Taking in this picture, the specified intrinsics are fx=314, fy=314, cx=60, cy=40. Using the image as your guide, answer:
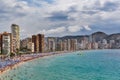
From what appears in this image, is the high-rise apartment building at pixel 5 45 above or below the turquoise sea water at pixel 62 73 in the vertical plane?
above

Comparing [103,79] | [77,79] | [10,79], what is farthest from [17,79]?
[103,79]

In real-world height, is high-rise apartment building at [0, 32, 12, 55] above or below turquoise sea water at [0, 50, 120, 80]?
above

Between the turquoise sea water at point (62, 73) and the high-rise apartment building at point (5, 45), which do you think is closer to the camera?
the turquoise sea water at point (62, 73)

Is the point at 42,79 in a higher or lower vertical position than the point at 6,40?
lower

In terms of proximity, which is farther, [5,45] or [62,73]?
[5,45]

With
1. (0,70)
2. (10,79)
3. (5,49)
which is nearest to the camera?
(10,79)

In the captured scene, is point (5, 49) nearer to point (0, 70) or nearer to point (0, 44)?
point (0, 44)

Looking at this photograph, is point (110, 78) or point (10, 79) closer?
point (10, 79)

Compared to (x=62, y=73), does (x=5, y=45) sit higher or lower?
higher

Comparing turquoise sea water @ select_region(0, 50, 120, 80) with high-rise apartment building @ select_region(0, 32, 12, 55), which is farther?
high-rise apartment building @ select_region(0, 32, 12, 55)

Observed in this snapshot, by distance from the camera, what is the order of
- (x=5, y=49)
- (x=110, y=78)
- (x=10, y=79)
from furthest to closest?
(x=5, y=49)
(x=110, y=78)
(x=10, y=79)
